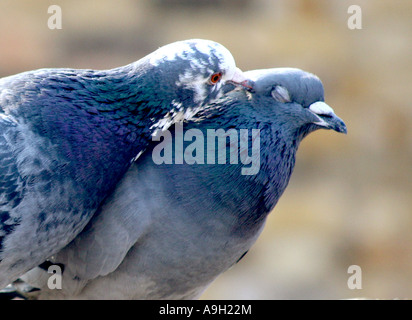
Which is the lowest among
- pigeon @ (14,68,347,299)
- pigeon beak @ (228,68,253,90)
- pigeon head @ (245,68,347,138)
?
pigeon @ (14,68,347,299)

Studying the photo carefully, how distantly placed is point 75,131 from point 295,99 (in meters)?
0.80

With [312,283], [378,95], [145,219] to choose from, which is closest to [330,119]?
[145,219]

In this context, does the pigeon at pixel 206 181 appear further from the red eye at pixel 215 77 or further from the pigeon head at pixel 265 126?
the red eye at pixel 215 77

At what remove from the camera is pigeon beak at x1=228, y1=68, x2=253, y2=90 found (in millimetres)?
2094

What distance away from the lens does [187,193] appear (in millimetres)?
2113

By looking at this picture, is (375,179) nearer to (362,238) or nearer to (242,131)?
(362,238)

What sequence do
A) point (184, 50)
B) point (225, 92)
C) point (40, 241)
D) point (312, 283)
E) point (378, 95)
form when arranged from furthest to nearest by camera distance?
point (312, 283), point (378, 95), point (225, 92), point (184, 50), point (40, 241)

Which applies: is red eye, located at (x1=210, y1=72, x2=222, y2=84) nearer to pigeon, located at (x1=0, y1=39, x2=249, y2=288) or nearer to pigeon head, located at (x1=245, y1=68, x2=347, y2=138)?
pigeon, located at (x1=0, y1=39, x2=249, y2=288)

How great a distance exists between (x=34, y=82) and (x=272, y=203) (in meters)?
0.94

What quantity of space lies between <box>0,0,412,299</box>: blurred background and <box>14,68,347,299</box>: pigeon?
360cm

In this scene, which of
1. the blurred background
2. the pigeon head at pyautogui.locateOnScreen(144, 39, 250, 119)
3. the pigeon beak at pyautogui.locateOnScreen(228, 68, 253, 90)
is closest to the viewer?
the pigeon head at pyautogui.locateOnScreen(144, 39, 250, 119)

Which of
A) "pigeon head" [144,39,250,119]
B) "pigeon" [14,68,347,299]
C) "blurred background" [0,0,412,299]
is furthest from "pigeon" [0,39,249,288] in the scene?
"blurred background" [0,0,412,299]

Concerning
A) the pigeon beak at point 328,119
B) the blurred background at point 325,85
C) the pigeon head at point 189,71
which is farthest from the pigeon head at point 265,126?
the blurred background at point 325,85

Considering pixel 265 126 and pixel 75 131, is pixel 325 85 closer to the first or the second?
pixel 265 126
